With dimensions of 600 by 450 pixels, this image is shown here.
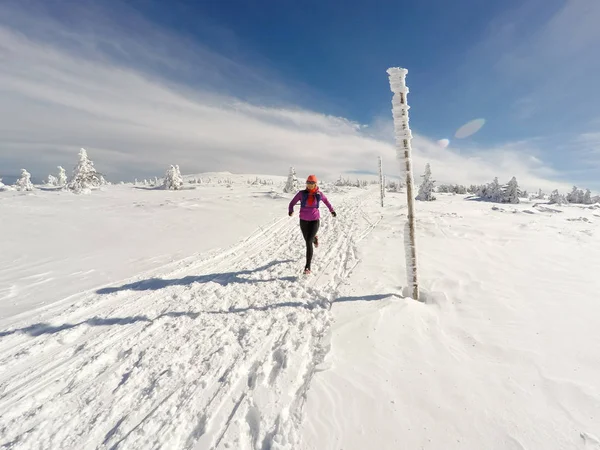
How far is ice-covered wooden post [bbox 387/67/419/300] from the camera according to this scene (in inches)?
180

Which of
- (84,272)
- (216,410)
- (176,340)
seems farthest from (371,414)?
(84,272)

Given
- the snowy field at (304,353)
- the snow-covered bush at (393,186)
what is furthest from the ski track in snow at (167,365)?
the snow-covered bush at (393,186)

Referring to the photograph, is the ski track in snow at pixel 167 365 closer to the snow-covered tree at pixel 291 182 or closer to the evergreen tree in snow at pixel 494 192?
the snow-covered tree at pixel 291 182

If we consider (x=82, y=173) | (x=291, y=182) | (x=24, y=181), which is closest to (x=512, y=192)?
(x=291, y=182)

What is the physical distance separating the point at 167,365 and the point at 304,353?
188cm

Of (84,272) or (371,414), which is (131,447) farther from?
(84,272)

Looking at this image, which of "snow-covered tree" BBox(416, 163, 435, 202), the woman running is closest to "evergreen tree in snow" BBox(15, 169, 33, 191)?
the woman running

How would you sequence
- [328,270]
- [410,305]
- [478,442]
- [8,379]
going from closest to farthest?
[478,442], [8,379], [410,305], [328,270]

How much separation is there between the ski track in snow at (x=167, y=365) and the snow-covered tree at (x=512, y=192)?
4872 centimetres

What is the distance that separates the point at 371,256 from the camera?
7922mm

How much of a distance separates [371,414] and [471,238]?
28.6 feet

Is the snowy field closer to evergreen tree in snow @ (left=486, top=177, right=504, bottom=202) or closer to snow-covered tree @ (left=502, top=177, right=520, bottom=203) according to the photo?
snow-covered tree @ (left=502, top=177, right=520, bottom=203)

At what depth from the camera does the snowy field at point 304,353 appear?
8.34 ft

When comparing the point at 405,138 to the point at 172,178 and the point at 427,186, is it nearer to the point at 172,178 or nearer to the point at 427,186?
the point at 427,186
